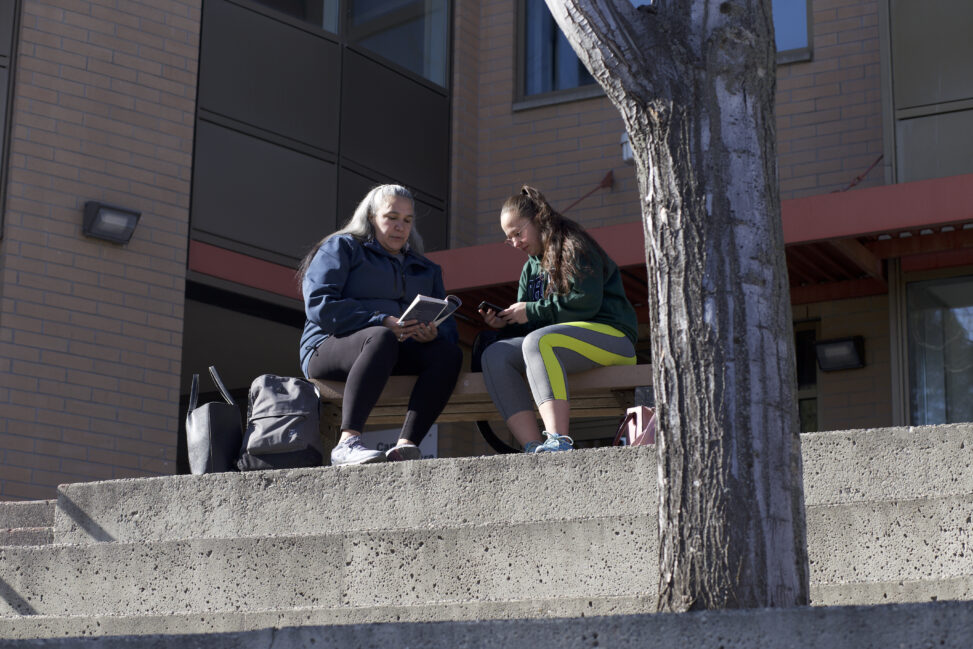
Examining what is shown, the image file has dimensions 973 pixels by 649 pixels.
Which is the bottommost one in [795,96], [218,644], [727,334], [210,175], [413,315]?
[218,644]

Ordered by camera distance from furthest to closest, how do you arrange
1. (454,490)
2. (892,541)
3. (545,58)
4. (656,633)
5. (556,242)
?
1. (545,58)
2. (556,242)
3. (454,490)
4. (892,541)
5. (656,633)

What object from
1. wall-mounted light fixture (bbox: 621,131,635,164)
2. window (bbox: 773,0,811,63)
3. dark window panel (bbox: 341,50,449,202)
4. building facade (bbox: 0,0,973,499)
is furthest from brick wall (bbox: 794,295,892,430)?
dark window panel (bbox: 341,50,449,202)

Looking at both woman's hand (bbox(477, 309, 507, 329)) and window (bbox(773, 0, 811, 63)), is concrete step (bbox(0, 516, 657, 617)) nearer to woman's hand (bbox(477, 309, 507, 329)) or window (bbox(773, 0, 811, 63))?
woman's hand (bbox(477, 309, 507, 329))

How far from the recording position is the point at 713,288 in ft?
14.5

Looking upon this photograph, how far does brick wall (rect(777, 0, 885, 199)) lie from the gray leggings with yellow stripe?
19.0 ft

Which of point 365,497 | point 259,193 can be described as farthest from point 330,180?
point 365,497

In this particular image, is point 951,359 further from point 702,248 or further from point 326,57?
point 702,248

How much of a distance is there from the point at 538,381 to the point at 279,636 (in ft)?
8.88

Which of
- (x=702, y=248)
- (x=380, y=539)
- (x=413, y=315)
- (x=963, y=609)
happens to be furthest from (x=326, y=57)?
(x=963, y=609)

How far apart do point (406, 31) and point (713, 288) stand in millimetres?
9740

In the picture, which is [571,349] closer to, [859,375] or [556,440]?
[556,440]

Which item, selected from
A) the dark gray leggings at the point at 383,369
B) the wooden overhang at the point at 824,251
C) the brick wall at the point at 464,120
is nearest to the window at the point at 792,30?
the wooden overhang at the point at 824,251

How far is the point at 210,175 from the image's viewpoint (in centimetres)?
1209

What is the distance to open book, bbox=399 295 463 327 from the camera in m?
6.78
